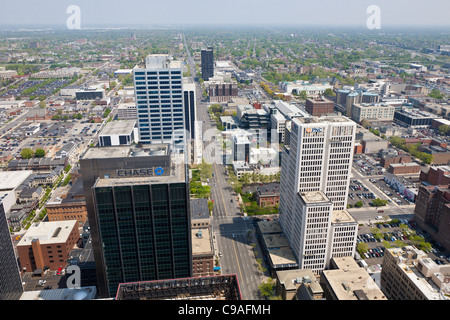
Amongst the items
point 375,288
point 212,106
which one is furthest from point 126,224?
point 212,106

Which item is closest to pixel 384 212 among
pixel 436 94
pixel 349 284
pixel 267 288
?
pixel 349 284

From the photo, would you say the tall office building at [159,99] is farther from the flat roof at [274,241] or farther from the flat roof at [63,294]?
the flat roof at [63,294]

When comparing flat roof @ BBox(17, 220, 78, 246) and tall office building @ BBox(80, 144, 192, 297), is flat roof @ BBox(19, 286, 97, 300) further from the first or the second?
flat roof @ BBox(17, 220, 78, 246)

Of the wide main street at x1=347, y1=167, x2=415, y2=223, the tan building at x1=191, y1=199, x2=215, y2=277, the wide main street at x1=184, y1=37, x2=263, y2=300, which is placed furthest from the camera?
the wide main street at x1=347, y1=167, x2=415, y2=223

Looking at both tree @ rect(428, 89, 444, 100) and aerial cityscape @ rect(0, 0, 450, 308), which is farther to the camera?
tree @ rect(428, 89, 444, 100)

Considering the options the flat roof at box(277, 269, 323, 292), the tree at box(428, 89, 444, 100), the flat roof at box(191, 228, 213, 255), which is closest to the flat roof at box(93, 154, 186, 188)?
the flat roof at box(191, 228, 213, 255)
